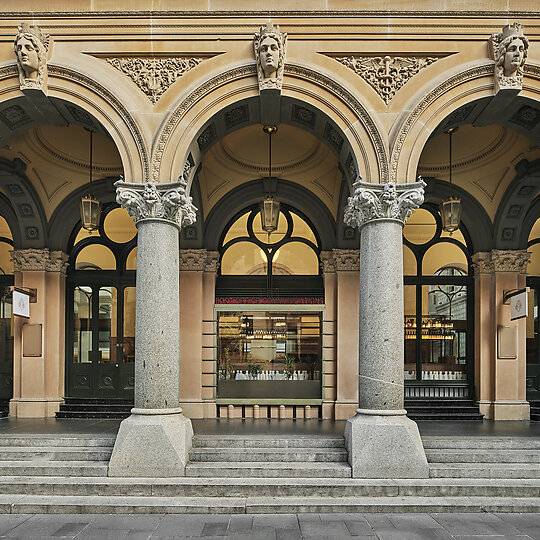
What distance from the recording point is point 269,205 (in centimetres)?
1138

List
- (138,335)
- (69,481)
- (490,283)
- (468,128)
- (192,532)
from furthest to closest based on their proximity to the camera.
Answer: (490,283) → (468,128) → (138,335) → (69,481) → (192,532)

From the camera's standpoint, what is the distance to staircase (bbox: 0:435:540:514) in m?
7.64

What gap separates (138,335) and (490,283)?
27.9 feet

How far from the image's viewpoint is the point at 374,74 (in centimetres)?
937

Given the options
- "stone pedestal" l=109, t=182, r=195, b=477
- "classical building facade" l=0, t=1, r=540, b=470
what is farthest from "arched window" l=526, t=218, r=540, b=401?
A: "stone pedestal" l=109, t=182, r=195, b=477

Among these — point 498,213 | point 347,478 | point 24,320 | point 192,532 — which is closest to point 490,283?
point 498,213

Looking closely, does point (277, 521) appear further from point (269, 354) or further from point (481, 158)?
point (481, 158)

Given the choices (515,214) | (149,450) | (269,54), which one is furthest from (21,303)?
(515,214)

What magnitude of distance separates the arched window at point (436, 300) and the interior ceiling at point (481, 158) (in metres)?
0.99

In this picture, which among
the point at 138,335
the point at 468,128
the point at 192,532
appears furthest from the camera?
the point at 468,128

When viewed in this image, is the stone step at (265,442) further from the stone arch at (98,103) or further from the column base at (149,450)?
the stone arch at (98,103)

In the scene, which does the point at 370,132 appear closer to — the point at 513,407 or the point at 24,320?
the point at 513,407

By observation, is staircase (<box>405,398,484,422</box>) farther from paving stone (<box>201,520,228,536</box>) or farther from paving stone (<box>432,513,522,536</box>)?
paving stone (<box>201,520,228,536</box>)

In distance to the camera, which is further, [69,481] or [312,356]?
[312,356]
